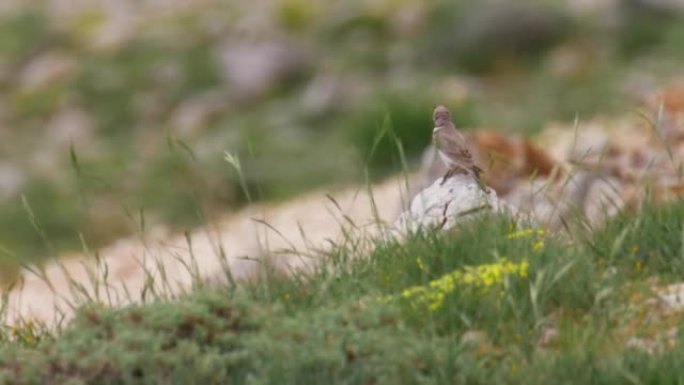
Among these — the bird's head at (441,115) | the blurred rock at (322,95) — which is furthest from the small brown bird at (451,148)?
the blurred rock at (322,95)

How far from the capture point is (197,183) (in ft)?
44.5

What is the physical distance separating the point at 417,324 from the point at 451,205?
0.88 metres

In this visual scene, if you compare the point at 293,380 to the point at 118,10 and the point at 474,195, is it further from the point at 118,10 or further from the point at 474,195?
the point at 118,10

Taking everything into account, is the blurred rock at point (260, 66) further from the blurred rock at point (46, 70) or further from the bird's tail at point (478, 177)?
the bird's tail at point (478, 177)

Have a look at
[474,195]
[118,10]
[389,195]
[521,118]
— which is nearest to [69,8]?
[118,10]

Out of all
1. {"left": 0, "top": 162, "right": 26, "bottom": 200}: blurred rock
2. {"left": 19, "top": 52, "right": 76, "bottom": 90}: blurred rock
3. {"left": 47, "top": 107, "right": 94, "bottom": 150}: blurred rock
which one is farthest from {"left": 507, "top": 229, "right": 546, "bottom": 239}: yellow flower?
{"left": 19, "top": 52, "right": 76, "bottom": 90}: blurred rock

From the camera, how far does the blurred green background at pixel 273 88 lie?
13.7m

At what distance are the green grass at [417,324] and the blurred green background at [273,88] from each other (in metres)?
6.92

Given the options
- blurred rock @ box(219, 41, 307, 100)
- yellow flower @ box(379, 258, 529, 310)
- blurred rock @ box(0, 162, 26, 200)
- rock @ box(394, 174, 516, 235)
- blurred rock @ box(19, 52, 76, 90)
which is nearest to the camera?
yellow flower @ box(379, 258, 529, 310)

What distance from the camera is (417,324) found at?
5309 millimetres

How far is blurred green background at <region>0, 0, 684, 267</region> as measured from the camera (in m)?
13.7

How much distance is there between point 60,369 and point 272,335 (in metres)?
0.59

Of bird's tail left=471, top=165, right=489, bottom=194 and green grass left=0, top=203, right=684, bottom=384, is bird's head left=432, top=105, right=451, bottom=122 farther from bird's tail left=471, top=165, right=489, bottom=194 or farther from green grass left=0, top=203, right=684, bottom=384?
green grass left=0, top=203, right=684, bottom=384

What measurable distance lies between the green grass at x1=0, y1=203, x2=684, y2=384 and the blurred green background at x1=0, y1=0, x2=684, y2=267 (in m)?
6.92
